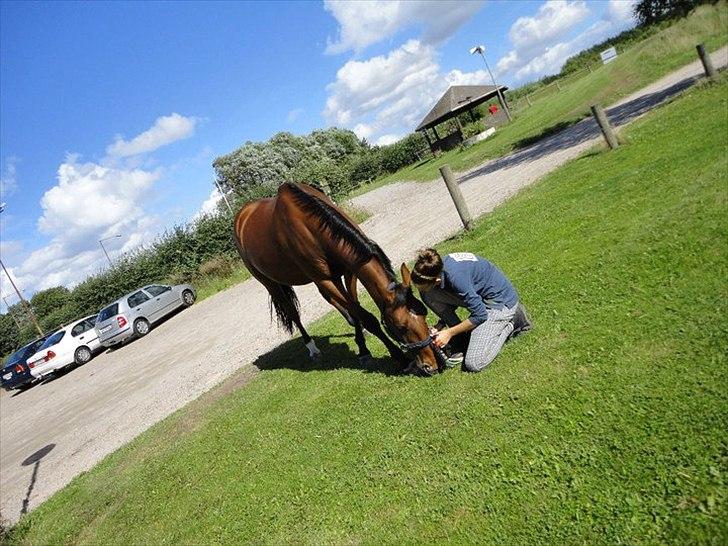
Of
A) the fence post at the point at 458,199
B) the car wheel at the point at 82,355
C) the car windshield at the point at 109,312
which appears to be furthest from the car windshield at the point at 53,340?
the fence post at the point at 458,199

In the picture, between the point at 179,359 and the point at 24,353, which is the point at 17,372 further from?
the point at 179,359

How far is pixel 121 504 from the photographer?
6.27 metres

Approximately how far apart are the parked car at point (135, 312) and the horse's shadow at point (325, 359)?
46.6 feet

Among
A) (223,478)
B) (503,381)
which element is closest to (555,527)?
(503,381)

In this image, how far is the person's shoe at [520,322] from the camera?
5.13 meters

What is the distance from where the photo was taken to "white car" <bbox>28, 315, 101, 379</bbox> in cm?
2214

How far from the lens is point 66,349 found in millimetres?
22344

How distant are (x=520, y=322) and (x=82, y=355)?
23.3m

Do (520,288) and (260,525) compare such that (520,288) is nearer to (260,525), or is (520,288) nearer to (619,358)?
(619,358)

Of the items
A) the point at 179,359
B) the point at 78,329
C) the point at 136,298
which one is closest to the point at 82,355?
the point at 78,329

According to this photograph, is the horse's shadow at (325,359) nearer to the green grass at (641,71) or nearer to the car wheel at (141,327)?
the car wheel at (141,327)

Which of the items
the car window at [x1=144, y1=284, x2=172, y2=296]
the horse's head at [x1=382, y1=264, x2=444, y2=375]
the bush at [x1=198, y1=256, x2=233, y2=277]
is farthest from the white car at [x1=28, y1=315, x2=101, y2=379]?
the horse's head at [x1=382, y1=264, x2=444, y2=375]

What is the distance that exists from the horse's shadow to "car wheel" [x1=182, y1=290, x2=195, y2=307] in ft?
52.7

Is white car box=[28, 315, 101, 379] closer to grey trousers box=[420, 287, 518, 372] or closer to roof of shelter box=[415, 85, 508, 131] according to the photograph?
grey trousers box=[420, 287, 518, 372]
